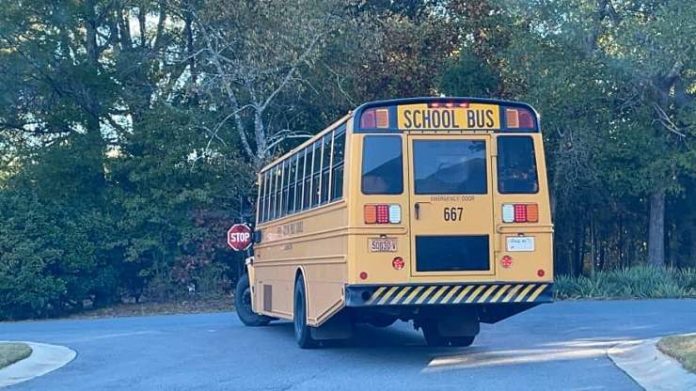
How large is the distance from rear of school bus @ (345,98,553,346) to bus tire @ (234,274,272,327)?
7225mm

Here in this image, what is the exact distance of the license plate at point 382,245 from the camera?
44.6 feet

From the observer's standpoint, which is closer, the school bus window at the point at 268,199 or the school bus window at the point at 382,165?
the school bus window at the point at 382,165

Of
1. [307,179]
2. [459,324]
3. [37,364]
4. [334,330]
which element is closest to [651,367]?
[459,324]

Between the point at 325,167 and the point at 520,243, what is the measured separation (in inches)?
123

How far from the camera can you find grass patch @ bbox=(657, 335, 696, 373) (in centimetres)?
1192

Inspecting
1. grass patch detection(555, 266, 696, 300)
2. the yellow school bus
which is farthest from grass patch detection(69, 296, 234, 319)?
the yellow school bus

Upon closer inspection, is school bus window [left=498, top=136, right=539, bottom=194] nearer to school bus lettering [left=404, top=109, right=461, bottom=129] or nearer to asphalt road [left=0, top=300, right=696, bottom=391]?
school bus lettering [left=404, top=109, right=461, bottom=129]

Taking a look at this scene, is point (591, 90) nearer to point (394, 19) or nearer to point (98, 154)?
point (394, 19)

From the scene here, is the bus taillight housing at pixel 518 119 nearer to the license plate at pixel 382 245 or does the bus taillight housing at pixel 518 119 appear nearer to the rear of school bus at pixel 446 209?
the rear of school bus at pixel 446 209

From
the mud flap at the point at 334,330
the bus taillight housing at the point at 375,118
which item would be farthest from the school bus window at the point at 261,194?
the bus taillight housing at the point at 375,118

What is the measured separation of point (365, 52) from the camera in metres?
28.7

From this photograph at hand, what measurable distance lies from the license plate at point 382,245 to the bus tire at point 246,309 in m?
7.95

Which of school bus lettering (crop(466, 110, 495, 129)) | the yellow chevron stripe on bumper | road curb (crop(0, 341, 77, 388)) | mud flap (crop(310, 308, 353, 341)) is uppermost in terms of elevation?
school bus lettering (crop(466, 110, 495, 129))

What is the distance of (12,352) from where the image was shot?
15547 millimetres
